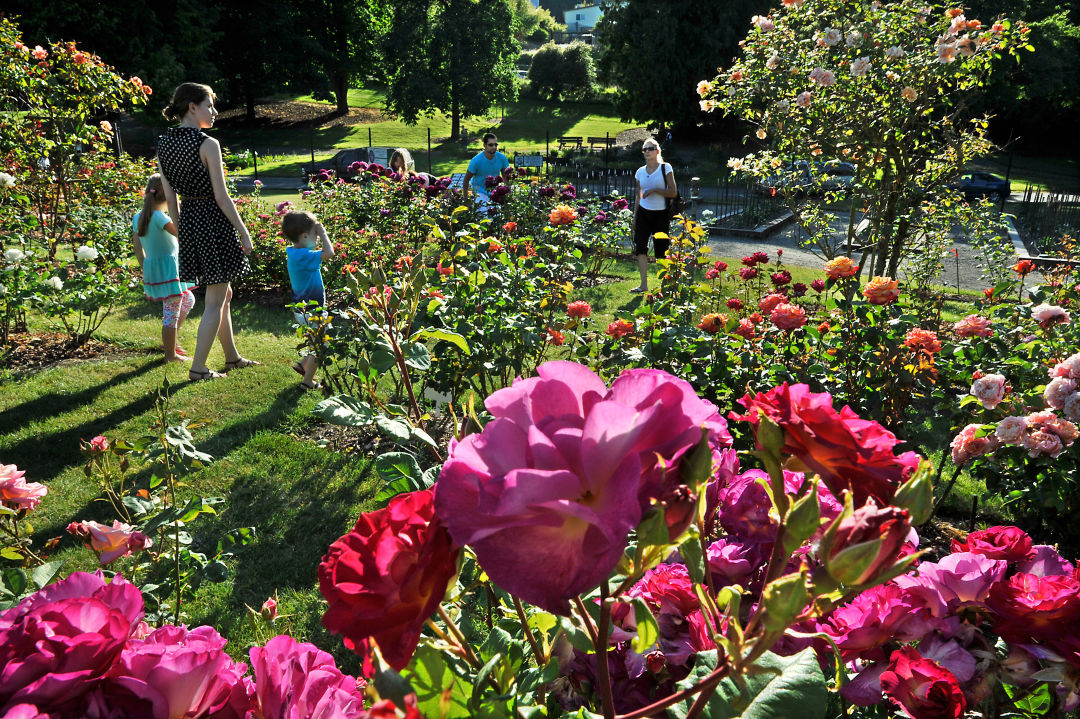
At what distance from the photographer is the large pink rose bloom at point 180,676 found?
0.58m

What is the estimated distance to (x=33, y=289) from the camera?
466 centimetres

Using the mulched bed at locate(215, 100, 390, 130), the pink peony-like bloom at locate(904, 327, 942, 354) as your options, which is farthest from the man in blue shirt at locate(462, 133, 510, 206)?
the mulched bed at locate(215, 100, 390, 130)

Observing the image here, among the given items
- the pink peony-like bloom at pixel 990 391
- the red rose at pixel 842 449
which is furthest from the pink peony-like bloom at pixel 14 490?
the pink peony-like bloom at pixel 990 391

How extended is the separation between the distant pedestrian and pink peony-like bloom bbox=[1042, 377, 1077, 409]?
15.8ft

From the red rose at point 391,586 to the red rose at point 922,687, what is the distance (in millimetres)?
476

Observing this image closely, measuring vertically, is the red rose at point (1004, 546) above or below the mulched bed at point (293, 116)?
below

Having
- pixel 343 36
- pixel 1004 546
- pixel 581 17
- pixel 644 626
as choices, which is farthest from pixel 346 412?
pixel 581 17

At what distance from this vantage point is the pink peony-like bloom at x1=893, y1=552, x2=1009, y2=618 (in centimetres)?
77

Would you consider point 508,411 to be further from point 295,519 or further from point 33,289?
point 33,289

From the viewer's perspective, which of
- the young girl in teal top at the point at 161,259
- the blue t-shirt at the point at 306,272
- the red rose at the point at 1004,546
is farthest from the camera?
the young girl in teal top at the point at 161,259

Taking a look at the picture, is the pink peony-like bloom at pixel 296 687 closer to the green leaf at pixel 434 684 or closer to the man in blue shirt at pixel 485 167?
the green leaf at pixel 434 684

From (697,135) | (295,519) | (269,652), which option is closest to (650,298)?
(295,519)

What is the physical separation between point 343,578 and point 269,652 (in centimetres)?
16

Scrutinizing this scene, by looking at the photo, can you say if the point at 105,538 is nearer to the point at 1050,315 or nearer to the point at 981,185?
the point at 1050,315
